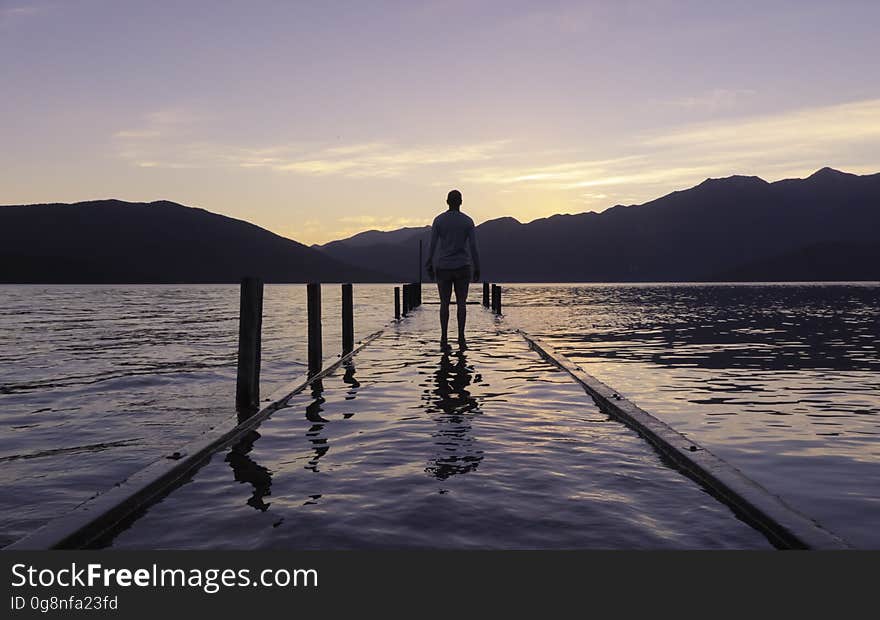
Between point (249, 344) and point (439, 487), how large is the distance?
381 cm

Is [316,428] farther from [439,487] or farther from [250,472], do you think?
[439,487]

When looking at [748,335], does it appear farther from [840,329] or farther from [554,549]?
[554,549]

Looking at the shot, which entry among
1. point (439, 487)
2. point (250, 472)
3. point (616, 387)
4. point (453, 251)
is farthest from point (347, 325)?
point (439, 487)

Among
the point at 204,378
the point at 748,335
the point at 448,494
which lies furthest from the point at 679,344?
the point at 448,494

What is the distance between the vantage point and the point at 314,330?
36.5 ft

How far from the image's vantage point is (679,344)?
1811cm

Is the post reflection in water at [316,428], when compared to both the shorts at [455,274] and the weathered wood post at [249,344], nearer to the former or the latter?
the weathered wood post at [249,344]

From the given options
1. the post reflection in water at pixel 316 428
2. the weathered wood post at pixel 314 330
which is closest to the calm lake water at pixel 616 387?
the weathered wood post at pixel 314 330

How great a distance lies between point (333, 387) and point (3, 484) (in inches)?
178

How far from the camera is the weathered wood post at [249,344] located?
7.67m

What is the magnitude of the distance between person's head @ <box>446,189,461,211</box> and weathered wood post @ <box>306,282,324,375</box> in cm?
262

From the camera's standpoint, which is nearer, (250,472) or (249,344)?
(250,472)

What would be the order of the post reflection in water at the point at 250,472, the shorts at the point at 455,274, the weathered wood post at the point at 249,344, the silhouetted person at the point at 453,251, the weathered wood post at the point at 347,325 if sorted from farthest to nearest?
the weathered wood post at the point at 347,325
the shorts at the point at 455,274
the silhouetted person at the point at 453,251
the weathered wood post at the point at 249,344
the post reflection in water at the point at 250,472

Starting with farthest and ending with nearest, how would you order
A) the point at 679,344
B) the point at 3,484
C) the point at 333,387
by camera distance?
the point at 679,344 → the point at 333,387 → the point at 3,484
